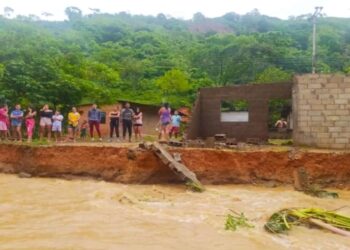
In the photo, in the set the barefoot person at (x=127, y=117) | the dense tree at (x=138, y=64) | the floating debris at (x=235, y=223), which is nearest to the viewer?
the floating debris at (x=235, y=223)

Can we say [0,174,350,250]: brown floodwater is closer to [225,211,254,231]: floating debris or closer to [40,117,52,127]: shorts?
[225,211,254,231]: floating debris

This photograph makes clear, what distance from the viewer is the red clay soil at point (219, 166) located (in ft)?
46.4

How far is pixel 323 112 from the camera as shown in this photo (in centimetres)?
1658

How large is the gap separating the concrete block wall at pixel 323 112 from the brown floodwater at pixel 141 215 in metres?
3.33

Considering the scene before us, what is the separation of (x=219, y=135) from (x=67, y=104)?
777 cm

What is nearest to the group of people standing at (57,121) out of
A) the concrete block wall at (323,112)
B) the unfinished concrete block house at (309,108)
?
the unfinished concrete block house at (309,108)

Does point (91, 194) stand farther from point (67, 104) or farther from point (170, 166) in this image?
point (67, 104)

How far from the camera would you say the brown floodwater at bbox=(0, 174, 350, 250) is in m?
8.14

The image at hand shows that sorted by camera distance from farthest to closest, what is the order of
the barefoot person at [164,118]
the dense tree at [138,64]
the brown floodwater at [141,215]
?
the dense tree at [138,64] → the barefoot person at [164,118] → the brown floodwater at [141,215]

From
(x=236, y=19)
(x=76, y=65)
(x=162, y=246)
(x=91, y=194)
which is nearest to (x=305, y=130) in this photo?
(x=91, y=194)

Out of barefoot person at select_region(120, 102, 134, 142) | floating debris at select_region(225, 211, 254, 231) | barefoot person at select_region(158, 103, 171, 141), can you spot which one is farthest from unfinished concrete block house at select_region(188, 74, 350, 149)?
floating debris at select_region(225, 211, 254, 231)

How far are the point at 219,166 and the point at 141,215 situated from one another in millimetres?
4817

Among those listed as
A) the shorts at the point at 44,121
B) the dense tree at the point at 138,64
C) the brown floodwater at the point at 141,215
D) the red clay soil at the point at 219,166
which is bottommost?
the brown floodwater at the point at 141,215

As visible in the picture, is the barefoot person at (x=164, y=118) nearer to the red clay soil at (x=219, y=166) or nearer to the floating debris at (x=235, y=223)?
the red clay soil at (x=219, y=166)
